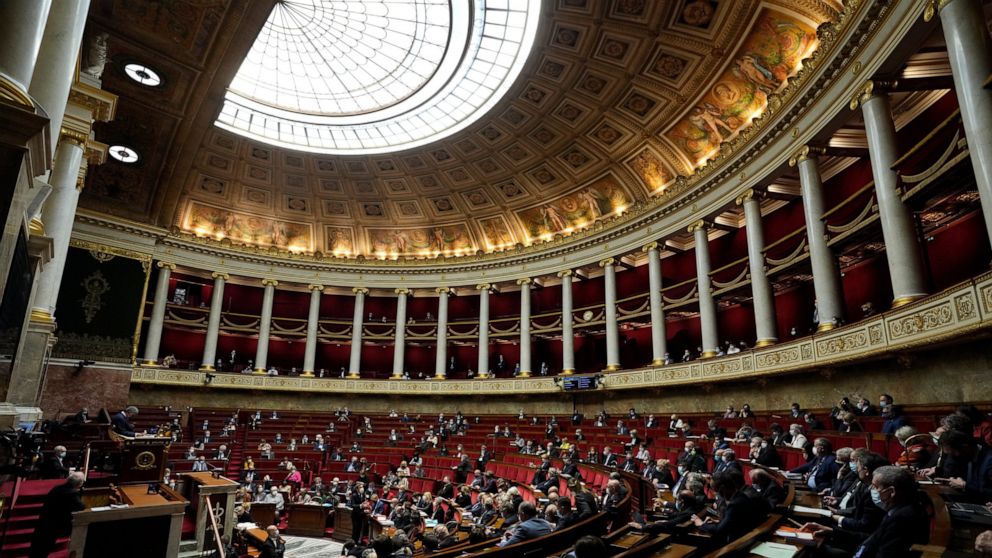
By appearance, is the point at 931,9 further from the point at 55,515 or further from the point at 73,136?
the point at 73,136

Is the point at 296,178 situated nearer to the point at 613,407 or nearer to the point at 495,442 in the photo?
the point at 495,442

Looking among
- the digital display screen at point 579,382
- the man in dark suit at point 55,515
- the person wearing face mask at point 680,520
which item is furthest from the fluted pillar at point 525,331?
Result: the man in dark suit at point 55,515

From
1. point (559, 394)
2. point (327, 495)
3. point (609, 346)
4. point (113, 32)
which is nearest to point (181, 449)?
point (327, 495)

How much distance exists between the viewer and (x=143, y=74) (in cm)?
1711

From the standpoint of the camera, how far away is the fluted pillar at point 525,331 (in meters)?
25.7

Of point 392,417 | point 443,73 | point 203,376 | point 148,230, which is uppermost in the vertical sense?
point 443,73

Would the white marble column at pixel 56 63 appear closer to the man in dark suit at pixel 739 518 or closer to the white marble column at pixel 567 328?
the man in dark suit at pixel 739 518

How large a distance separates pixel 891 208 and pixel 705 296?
7.95 metres

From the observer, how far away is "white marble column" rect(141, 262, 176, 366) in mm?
24423

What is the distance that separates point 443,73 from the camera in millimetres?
21344

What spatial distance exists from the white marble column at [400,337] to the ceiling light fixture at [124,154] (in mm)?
13800

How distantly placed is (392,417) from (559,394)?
27.2ft

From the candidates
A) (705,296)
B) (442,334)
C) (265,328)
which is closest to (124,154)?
(265,328)

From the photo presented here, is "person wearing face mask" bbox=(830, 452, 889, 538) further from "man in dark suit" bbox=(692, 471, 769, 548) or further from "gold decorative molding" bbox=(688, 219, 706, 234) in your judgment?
"gold decorative molding" bbox=(688, 219, 706, 234)
